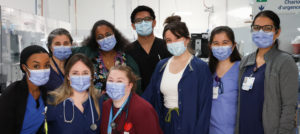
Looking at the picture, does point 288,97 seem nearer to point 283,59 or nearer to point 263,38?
point 283,59

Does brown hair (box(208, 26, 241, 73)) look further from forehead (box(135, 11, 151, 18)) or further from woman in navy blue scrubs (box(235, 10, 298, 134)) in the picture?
forehead (box(135, 11, 151, 18))

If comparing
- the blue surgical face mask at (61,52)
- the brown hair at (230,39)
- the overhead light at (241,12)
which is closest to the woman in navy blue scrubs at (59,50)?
the blue surgical face mask at (61,52)

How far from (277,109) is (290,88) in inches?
7.2

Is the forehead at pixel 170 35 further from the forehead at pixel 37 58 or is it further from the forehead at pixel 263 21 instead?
the forehead at pixel 37 58

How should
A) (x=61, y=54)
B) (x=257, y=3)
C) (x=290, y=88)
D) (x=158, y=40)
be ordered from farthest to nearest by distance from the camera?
(x=257, y=3)
(x=158, y=40)
(x=61, y=54)
(x=290, y=88)

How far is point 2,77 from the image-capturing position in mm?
3703

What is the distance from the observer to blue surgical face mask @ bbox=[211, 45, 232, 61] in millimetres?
2133

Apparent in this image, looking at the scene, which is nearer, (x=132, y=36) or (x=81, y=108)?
(x=81, y=108)

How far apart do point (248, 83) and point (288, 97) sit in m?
0.30

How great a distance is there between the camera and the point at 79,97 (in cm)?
205

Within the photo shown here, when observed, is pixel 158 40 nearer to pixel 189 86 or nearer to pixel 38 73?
pixel 189 86

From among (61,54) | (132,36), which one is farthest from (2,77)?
(132,36)

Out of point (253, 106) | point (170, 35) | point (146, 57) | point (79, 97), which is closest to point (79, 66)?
point (79, 97)

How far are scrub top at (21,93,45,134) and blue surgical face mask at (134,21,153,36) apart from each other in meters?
1.32
